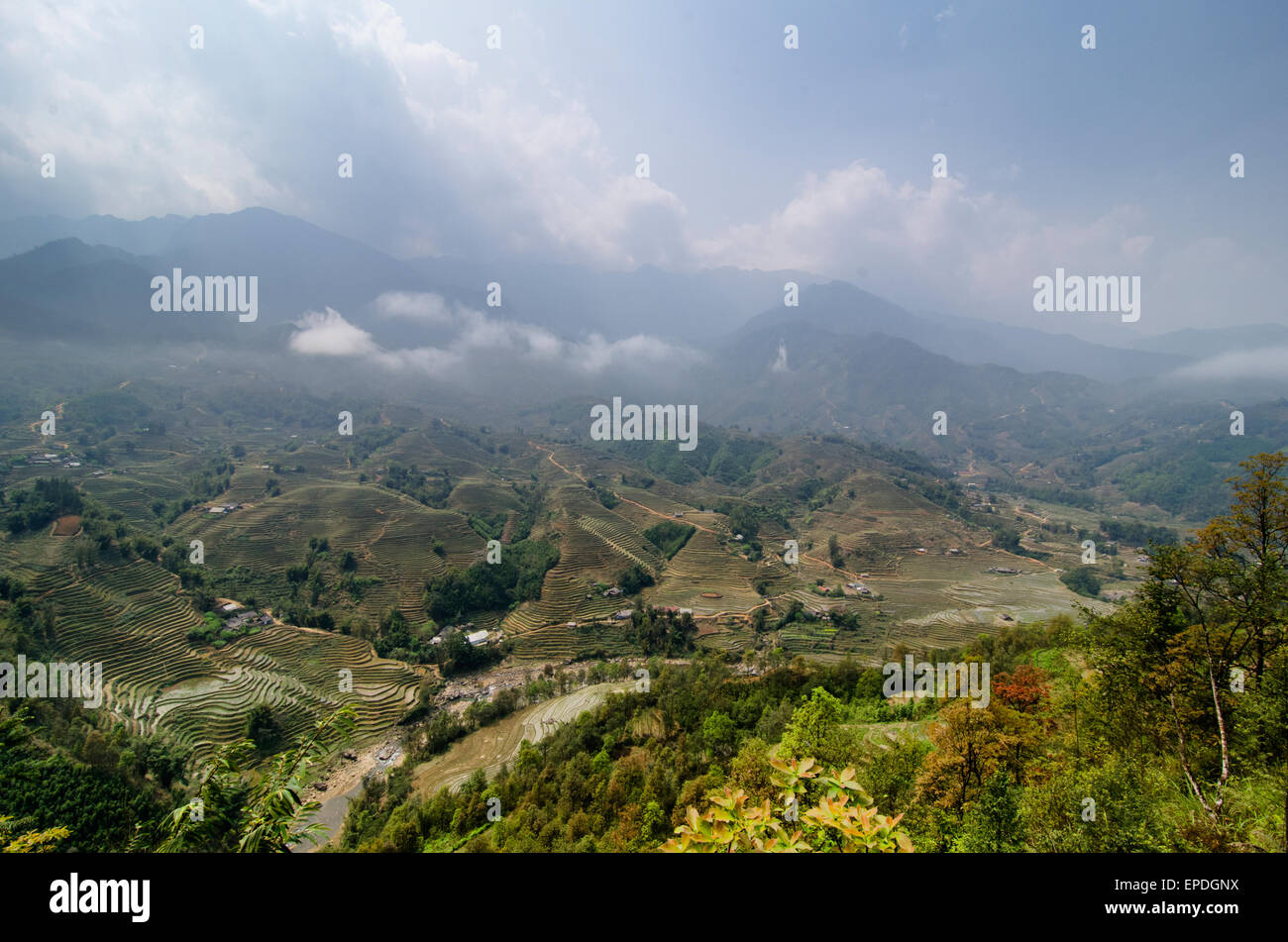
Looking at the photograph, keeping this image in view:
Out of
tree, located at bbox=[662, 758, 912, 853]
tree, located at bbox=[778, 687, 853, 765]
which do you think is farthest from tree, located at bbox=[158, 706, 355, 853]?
tree, located at bbox=[778, 687, 853, 765]

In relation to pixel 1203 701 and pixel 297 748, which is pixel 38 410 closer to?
pixel 297 748

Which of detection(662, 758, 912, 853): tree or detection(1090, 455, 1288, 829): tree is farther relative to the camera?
detection(1090, 455, 1288, 829): tree

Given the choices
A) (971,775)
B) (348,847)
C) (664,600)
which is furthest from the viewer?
(664,600)

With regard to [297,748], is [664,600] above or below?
below

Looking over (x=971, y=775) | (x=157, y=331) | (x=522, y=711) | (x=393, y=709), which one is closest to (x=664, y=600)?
(x=522, y=711)

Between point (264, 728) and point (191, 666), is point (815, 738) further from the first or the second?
point (191, 666)
